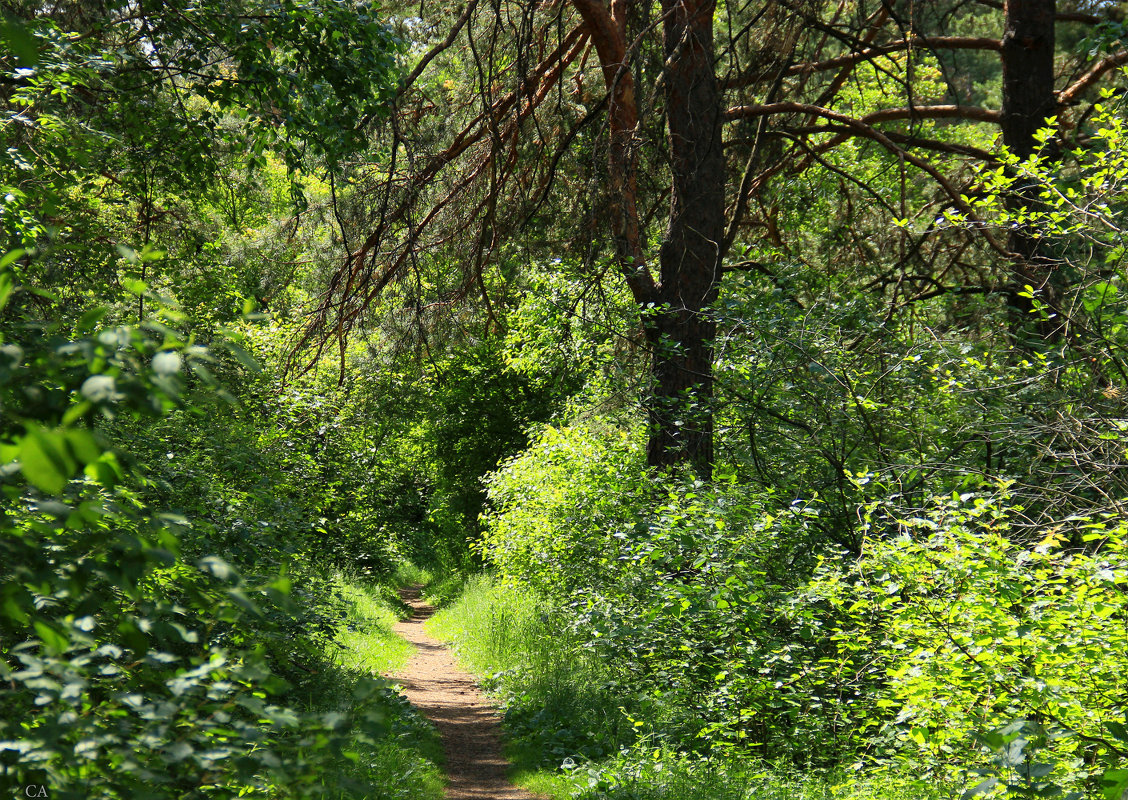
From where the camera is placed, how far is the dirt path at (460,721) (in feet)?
22.8

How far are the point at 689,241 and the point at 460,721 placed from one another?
565 centimetres

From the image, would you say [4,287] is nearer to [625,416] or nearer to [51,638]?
[51,638]

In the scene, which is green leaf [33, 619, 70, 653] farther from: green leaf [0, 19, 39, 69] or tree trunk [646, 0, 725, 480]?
tree trunk [646, 0, 725, 480]

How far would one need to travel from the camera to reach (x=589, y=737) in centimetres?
743

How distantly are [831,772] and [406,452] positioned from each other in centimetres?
1981

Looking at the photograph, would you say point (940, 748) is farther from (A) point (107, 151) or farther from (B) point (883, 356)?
(A) point (107, 151)

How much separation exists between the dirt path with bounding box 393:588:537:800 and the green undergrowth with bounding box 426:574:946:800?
0.57 feet

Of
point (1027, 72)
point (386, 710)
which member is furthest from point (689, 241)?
point (386, 710)

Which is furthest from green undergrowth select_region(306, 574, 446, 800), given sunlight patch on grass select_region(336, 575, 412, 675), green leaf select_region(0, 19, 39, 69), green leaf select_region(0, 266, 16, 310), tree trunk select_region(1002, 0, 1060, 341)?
tree trunk select_region(1002, 0, 1060, 341)

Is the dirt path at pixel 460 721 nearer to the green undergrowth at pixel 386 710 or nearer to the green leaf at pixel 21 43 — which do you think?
the green undergrowth at pixel 386 710

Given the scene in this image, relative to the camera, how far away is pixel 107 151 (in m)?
8.40

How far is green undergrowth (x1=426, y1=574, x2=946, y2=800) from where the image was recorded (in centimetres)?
543

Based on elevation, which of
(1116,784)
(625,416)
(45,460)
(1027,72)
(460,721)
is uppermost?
(1027,72)

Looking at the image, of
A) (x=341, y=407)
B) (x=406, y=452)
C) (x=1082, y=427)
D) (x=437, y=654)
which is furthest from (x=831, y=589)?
(x=406, y=452)
